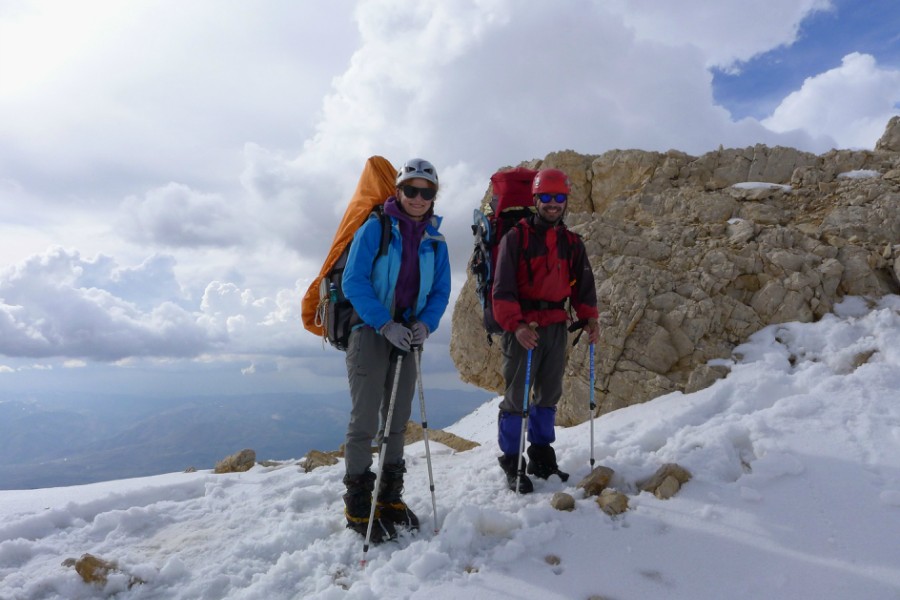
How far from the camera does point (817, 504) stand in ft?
14.8

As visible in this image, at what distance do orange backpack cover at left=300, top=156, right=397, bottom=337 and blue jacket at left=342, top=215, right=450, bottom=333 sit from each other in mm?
272

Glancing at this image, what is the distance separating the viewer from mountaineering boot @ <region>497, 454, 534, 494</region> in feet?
18.0

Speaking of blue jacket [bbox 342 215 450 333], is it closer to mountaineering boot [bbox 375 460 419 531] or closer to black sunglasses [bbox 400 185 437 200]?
black sunglasses [bbox 400 185 437 200]

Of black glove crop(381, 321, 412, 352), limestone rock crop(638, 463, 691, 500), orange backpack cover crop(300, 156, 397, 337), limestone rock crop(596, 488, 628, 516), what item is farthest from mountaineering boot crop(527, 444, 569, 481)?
orange backpack cover crop(300, 156, 397, 337)

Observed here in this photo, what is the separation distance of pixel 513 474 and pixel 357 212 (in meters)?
3.78

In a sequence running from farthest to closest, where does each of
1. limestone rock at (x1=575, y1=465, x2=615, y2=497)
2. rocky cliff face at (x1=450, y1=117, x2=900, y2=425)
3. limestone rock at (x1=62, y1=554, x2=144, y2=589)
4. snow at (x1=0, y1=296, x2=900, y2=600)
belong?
rocky cliff face at (x1=450, y1=117, x2=900, y2=425) → limestone rock at (x1=575, y1=465, x2=615, y2=497) → limestone rock at (x1=62, y1=554, x2=144, y2=589) → snow at (x1=0, y1=296, x2=900, y2=600)

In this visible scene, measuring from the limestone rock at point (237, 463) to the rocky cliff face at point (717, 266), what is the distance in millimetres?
6428

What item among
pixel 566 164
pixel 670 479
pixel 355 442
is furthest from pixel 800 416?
pixel 566 164

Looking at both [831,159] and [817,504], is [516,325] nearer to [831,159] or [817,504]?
[817,504]

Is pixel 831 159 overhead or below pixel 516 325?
overhead

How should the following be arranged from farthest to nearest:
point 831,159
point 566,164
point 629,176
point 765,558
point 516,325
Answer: point 566,164 → point 629,176 → point 831,159 → point 516,325 → point 765,558

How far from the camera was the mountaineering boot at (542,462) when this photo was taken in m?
5.85

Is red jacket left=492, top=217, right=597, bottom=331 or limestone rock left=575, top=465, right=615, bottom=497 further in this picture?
red jacket left=492, top=217, right=597, bottom=331

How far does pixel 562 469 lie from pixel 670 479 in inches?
55.1
